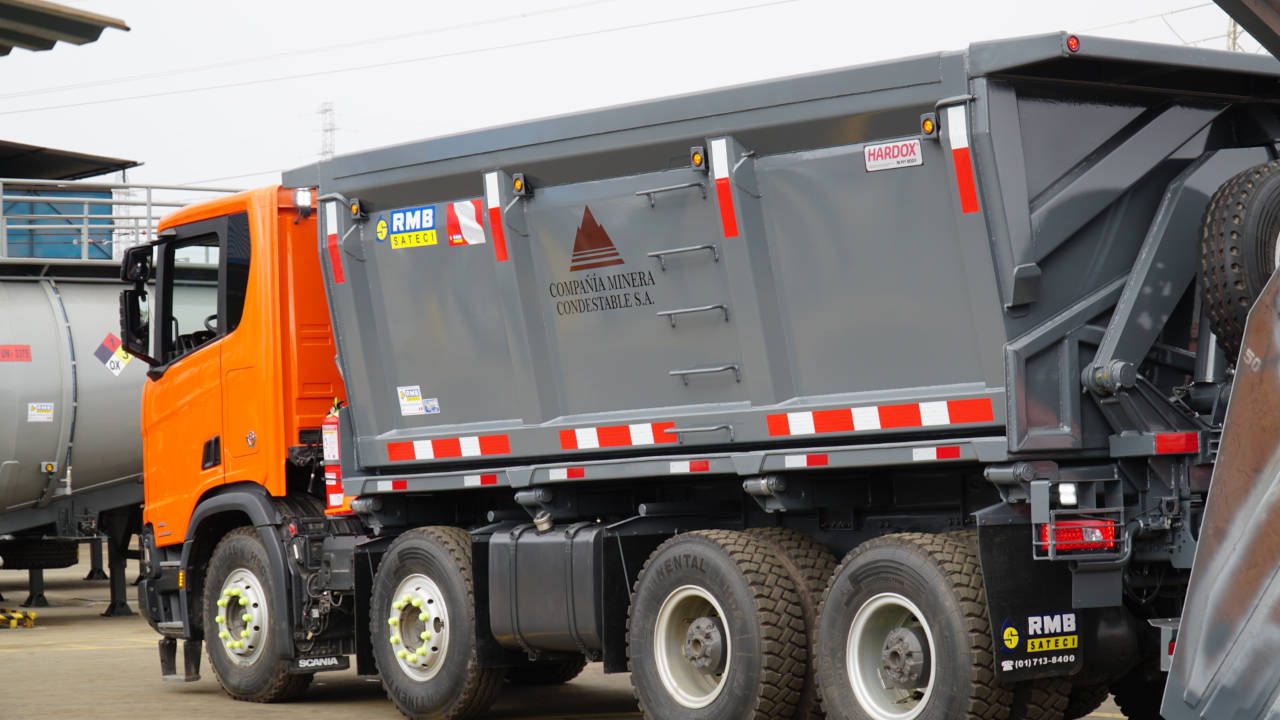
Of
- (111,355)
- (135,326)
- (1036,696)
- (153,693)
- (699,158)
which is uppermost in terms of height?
(111,355)

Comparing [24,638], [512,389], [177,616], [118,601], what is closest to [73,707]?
[177,616]

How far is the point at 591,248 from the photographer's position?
8273 mm

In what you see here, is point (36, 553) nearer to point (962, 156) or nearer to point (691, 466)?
point (691, 466)

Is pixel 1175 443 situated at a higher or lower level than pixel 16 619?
higher

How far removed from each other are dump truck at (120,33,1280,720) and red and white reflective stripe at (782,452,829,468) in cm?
2

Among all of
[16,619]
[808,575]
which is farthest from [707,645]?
[16,619]

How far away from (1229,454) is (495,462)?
14.1 ft

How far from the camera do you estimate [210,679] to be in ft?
39.0

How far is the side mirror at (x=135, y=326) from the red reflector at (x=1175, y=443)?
7194 millimetres

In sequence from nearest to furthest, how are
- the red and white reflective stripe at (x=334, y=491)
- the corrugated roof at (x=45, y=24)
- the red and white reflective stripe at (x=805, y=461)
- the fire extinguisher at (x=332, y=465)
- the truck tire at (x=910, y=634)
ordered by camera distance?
the truck tire at (x=910, y=634) → the red and white reflective stripe at (x=805, y=461) → the fire extinguisher at (x=332, y=465) → the red and white reflective stripe at (x=334, y=491) → the corrugated roof at (x=45, y=24)

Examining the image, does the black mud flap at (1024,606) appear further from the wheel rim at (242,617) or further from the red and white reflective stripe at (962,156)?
the wheel rim at (242,617)

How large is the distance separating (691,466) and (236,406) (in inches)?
154

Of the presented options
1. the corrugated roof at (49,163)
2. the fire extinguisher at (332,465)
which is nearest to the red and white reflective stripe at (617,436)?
the fire extinguisher at (332,465)

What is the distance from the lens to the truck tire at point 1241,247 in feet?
21.2
